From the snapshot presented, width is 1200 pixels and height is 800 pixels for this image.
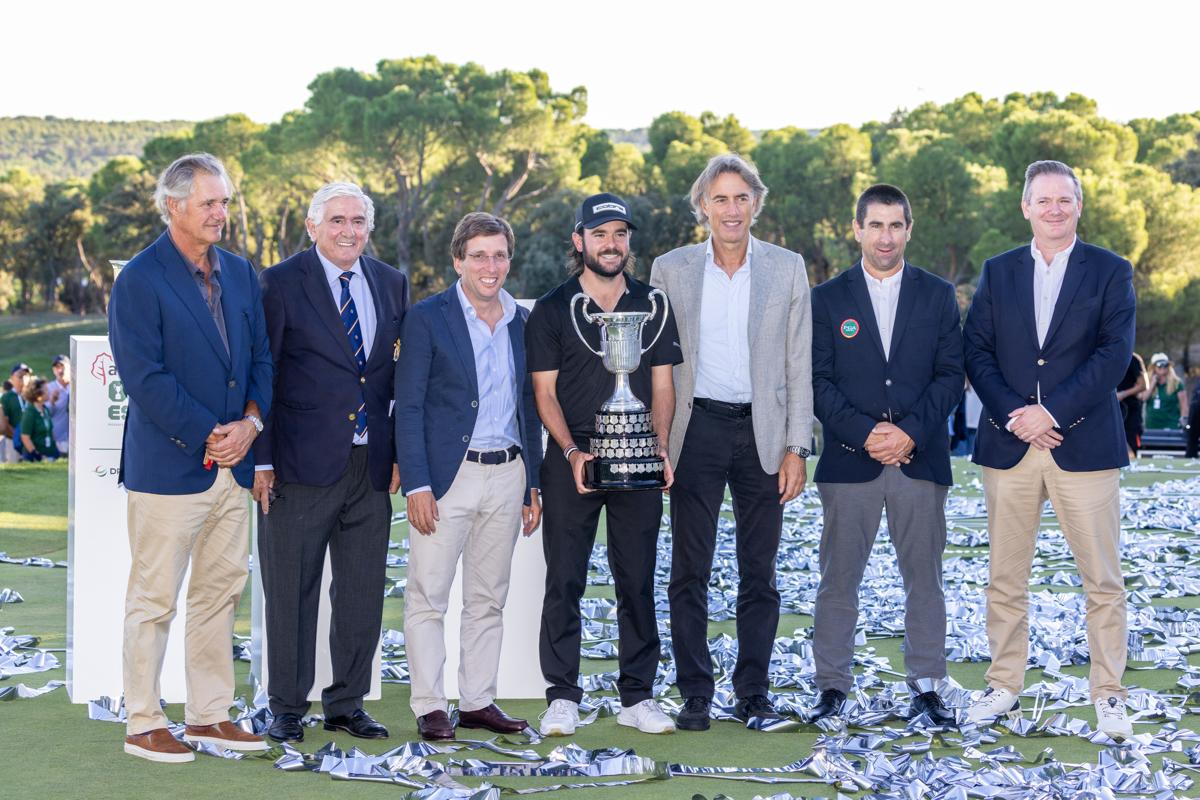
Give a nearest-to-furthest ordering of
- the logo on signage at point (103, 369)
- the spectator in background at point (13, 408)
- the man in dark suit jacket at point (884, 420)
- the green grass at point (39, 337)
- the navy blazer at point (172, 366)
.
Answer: the navy blazer at point (172, 366) < the man in dark suit jacket at point (884, 420) < the logo on signage at point (103, 369) < the spectator in background at point (13, 408) < the green grass at point (39, 337)

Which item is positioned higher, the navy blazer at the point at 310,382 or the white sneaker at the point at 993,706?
the navy blazer at the point at 310,382

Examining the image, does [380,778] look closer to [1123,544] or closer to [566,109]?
[1123,544]

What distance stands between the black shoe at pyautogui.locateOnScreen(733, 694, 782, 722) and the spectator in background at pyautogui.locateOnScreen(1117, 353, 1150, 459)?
9.63 metres

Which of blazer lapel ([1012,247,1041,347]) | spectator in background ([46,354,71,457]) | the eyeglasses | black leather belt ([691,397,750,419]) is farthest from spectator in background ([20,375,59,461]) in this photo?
blazer lapel ([1012,247,1041,347])

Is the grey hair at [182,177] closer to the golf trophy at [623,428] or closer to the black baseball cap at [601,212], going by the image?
the black baseball cap at [601,212]

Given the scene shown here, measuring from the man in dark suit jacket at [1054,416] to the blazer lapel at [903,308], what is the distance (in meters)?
0.26

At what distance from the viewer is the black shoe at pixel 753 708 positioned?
20.1 ft

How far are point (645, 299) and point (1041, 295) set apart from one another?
1.69 meters

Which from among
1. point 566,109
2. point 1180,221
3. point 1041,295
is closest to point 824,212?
point 566,109

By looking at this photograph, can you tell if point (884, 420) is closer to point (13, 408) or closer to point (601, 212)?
point (601, 212)

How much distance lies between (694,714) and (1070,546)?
5.71 ft

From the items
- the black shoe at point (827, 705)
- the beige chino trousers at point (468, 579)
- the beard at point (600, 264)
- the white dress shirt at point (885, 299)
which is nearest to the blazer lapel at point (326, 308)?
the beige chino trousers at point (468, 579)

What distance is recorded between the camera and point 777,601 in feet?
20.6

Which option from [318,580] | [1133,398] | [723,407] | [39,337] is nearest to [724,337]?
[723,407]
